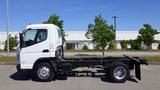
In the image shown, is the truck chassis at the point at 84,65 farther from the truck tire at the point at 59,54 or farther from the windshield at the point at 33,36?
the windshield at the point at 33,36

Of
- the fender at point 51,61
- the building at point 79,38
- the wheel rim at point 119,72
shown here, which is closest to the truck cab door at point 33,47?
the fender at point 51,61

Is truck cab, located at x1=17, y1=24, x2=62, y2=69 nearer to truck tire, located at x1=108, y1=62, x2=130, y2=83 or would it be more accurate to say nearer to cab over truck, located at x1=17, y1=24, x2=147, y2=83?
cab over truck, located at x1=17, y1=24, x2=147, y2=83

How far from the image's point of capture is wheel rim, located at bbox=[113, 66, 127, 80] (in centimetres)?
1519

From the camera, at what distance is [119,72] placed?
15.3m

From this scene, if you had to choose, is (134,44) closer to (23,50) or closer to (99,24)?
(99,24)

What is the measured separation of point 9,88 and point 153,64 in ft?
46.1

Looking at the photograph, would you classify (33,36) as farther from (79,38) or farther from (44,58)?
(79,38)

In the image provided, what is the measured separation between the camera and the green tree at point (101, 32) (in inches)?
1399

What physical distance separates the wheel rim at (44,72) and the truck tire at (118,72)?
278 cm

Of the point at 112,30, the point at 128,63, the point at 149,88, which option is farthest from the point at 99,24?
the point at 149,88

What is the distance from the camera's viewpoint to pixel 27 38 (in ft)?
50.0

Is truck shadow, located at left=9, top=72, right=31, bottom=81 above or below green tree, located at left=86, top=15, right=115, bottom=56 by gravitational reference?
below

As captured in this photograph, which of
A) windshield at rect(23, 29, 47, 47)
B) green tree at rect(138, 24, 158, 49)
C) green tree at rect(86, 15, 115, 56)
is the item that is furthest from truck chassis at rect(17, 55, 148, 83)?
green tree at rect(138, 24, 158, 49)

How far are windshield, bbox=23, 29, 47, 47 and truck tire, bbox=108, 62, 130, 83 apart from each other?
10.9 feet
